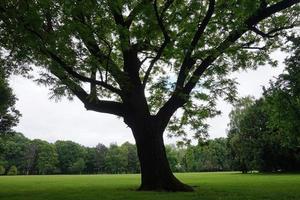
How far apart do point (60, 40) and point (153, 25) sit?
176 inches

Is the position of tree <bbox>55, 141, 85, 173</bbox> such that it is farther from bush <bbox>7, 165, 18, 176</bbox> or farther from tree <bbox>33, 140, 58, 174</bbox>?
bush <bbox>7, 165, 18, 176</bbox>

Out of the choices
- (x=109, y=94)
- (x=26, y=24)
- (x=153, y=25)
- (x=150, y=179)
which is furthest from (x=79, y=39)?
(x=109, y=94)

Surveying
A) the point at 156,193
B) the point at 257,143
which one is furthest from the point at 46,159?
the point at 156,193

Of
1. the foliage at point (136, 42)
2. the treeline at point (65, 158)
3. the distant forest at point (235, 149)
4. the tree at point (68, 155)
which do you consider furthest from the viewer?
the tree at point (68, 155)

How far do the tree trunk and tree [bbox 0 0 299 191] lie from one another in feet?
0.17

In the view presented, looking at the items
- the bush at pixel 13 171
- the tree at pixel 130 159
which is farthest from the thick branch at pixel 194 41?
the tree at pixel 130 159

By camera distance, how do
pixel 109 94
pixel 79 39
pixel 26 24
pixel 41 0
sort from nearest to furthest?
pixel 41 0 → pixel 26 24 → pixel 79 39 → pixel 109 94

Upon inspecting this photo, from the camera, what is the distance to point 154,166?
1967 cm

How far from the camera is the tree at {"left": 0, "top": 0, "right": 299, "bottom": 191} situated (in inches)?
561

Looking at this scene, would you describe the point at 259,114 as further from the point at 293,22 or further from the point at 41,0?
the point at 41,0

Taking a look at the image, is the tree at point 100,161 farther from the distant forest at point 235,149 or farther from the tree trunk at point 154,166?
the tree trunk at point 154,166

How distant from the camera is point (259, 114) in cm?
6562

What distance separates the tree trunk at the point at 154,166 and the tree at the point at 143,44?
0.05m

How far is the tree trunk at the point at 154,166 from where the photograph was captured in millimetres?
19406
